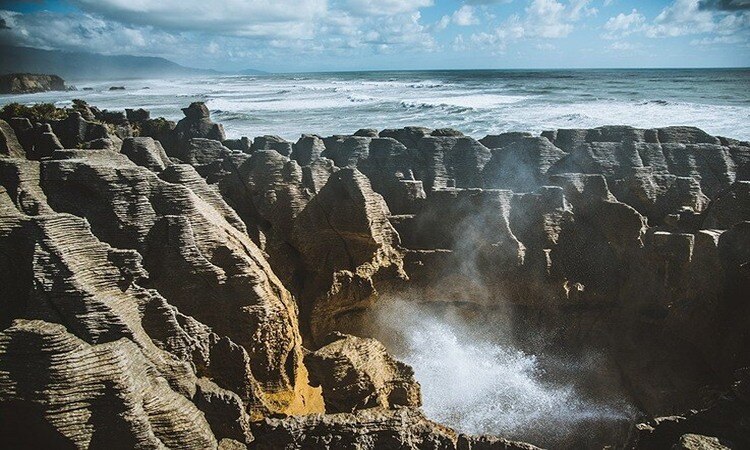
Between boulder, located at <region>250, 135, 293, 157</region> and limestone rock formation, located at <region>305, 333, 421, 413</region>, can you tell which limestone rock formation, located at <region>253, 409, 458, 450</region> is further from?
boulder, located at <region>250, 135, 293, 157</region>

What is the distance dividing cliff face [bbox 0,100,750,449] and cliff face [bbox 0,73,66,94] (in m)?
75.4

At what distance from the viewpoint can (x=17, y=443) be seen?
4945 mm

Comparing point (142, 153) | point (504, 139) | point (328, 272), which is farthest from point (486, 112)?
point (142, 153)

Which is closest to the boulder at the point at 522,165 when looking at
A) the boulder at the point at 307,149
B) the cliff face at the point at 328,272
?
the cliff face at the point at 328,272

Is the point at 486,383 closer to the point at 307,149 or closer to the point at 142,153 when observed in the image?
the point at 142,153

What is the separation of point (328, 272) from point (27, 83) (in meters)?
91.6

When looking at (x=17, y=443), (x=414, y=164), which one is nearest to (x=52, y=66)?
(x=414, y=164)

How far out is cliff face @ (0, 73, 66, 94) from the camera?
3086 inches

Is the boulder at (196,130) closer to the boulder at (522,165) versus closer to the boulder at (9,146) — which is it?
the boulder at (9,146)

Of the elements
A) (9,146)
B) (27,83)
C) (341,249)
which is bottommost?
(341,249)

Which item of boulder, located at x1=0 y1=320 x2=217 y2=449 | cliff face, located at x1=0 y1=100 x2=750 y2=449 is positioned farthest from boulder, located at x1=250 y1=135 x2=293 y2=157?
boulder, located at x1=0 y1=320 x2=217 y2=449

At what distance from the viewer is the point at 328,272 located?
11.2 m

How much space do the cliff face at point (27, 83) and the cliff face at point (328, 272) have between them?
75.4 meters

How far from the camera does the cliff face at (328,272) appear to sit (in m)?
5.47
